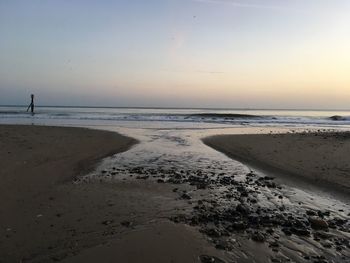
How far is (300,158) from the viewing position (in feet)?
46.6

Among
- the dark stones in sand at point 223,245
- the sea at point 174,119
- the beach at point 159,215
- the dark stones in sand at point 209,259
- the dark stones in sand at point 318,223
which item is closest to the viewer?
the dark stones in sand at point 209,259

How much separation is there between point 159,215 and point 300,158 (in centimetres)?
885

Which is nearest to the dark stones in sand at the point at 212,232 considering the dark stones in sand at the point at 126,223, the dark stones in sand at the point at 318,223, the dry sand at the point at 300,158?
the dark stones in sand at the point at 126,223

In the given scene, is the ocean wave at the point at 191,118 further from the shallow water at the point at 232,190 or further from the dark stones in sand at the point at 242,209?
the dark stones in sand at the point at 242,209

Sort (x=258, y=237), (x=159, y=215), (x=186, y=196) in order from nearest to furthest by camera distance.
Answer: (x=258, y=237)
(x=159, y=215)
(x=186, y=196)

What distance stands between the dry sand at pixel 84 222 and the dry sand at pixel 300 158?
4634 millimetres

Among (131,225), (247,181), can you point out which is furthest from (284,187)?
(131,225)

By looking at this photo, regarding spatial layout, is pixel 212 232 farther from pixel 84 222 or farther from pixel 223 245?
pixel 84 222

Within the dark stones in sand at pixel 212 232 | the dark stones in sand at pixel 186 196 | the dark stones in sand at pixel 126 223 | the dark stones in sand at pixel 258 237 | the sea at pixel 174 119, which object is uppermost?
the dark stones in sand at pixel 212 232

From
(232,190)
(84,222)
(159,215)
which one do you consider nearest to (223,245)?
(159,215)

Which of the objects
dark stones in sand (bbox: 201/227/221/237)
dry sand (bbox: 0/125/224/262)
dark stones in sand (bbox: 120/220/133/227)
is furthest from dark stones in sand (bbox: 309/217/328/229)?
dark stones in sand (bbox: 120/220/133/227)

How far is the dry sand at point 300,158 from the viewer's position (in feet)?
35.5

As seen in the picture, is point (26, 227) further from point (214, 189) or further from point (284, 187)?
point (284, 187)

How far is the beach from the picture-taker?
5.29 metres
